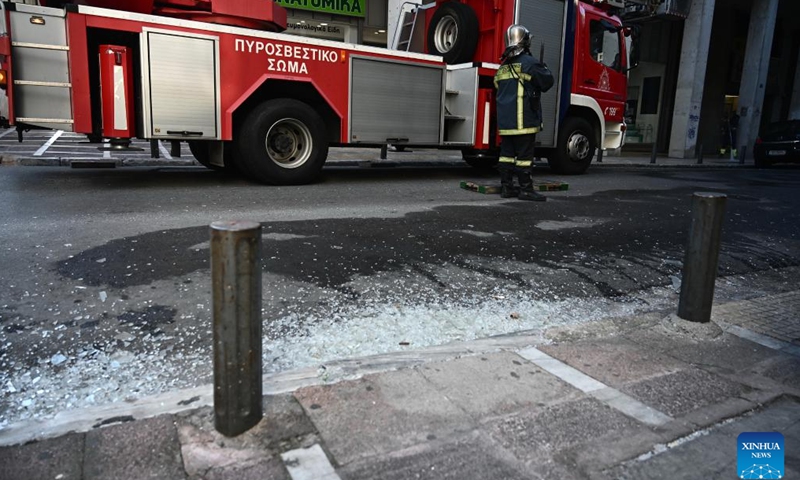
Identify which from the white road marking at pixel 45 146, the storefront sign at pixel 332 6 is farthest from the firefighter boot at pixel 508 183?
the storefront sign at pixel 332 6

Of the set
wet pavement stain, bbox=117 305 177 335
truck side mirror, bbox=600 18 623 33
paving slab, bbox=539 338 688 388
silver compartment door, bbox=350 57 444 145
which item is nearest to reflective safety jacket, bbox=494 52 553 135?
silver compartment door, bbox=350 57 444 145

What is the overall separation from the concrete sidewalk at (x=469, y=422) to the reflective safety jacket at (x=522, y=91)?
4839 mm

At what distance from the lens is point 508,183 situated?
7.98 m

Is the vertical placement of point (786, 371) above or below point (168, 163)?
below

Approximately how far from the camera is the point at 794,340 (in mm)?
3293

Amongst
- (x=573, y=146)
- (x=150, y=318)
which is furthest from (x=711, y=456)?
(x=573, y=146)

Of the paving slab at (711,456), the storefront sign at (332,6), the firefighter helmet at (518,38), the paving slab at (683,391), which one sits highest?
the storefront sign at (332,6)

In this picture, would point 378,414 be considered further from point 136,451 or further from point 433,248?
point 433,248

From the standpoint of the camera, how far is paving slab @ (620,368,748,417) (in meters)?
2.50

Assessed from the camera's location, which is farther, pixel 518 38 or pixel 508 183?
pixel 508 183

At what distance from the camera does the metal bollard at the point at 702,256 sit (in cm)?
323

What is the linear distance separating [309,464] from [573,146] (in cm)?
1024

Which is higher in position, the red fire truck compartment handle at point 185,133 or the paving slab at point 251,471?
the red fire truck compartment handle at point 185,133

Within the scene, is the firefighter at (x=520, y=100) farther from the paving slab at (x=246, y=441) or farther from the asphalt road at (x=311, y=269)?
the paving slab at (x=246, y=441)
